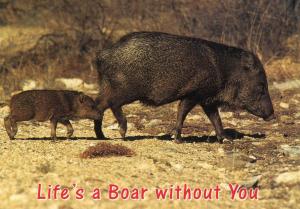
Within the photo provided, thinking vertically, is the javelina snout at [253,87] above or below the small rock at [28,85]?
above

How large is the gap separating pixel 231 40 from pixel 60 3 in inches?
182

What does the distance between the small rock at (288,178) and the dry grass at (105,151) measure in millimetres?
1742

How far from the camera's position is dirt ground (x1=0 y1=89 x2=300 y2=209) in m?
5.62

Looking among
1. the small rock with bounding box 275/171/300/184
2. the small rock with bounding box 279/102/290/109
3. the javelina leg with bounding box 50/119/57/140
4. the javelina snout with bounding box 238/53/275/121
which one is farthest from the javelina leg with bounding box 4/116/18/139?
the small rock with bounding box 279/102/290/109

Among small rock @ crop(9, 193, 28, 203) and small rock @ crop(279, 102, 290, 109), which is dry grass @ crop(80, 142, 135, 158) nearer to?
small rock @ crop(9, 193, 28, 203)

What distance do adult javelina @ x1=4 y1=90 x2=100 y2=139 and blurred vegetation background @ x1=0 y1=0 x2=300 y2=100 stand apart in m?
5.81

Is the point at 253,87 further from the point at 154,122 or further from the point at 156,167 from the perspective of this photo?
the point at 156,167

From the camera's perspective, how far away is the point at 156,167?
6.78m

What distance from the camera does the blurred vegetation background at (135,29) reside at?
1530 cm

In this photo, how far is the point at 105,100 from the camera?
879cm

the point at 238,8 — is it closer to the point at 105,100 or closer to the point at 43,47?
the point at 43,47

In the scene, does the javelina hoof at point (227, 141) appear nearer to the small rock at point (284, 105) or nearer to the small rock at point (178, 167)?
the small rock at point (178, 167)

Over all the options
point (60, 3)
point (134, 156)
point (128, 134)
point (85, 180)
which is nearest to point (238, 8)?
point (60, 3)

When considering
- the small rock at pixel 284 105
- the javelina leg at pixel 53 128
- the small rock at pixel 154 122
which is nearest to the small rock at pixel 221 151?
the javelina leg at pixel 53 128
